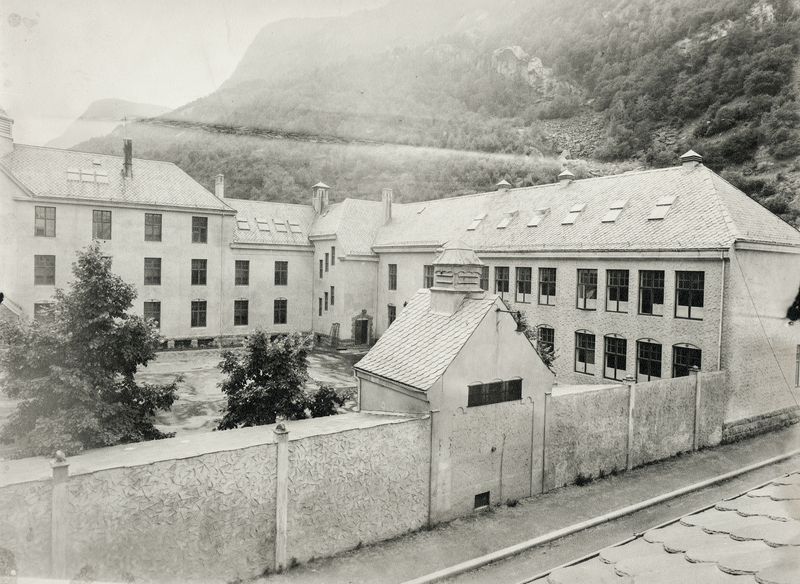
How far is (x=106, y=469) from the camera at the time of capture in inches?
307

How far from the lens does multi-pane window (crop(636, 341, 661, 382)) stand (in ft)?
69.7

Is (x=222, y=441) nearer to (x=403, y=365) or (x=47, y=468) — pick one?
(x=47, y=468)

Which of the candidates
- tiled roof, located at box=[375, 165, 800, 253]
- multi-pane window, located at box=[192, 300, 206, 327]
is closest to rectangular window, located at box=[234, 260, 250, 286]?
multi-pane window, located at box=[192, 300, 206, 327]

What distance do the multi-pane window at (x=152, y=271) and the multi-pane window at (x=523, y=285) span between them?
23.8 meters

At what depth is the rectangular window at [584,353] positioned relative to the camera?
23.9 meters

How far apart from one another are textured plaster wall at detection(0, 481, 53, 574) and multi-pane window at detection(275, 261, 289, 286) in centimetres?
3331

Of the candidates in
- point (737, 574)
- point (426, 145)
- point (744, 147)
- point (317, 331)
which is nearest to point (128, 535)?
point (737, 574)

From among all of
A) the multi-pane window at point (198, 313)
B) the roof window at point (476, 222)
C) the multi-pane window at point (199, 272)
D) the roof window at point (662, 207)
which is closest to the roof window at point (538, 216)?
the roof window at point (476, 222)

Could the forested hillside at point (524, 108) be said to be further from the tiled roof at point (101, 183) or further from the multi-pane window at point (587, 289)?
the multi-pane window at point (587, 289)

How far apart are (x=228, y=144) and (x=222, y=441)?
208 feet

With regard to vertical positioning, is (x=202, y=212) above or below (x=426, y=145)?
below

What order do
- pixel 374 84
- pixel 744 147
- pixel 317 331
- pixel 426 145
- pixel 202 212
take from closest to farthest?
pixel 202 212 < pixel 317 331 < pixel 744 147 < pixel 374 84 < pixel 426 145

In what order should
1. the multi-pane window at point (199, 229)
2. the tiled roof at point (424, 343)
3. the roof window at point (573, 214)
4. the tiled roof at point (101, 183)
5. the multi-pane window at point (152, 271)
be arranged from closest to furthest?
1. the tiled roof at point (424, 343)
2. the roof window at point (573, 214)
3. the tiled roof at point (101, 183)
4. the multi-pane window at point (152, 271)
5. the multi-pane window at point (199, 229)

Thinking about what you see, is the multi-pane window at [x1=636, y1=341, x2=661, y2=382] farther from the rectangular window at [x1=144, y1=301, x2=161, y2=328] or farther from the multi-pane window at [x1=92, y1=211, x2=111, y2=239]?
the multi-pane window at [x1=92, y1=211, x2=111, y2=239]
